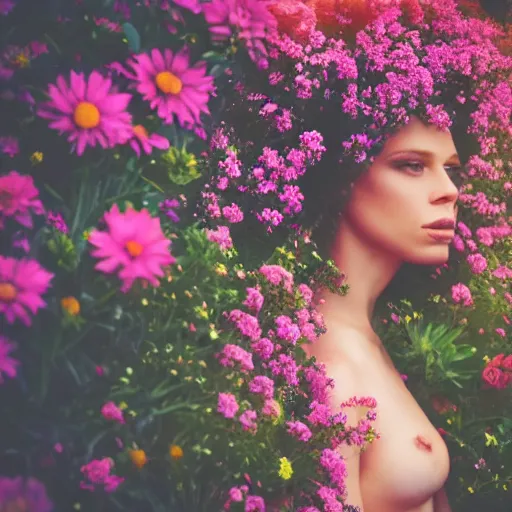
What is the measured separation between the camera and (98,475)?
1.18 meters

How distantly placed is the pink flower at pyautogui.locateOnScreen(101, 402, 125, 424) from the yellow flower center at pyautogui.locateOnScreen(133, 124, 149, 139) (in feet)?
1.46

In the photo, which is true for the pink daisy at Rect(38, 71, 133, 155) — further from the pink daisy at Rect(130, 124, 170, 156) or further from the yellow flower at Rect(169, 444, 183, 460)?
the yellow flower at Rect(169, 444, 183, 460)

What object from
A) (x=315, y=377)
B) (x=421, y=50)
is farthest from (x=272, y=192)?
(x=421, y=50)

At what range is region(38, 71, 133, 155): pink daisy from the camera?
1.18 meters

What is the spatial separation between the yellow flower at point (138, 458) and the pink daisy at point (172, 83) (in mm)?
557

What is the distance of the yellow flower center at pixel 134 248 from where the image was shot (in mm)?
1200

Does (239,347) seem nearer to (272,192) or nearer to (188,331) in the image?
(188,331)

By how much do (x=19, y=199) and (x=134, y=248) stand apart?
0.19 metres

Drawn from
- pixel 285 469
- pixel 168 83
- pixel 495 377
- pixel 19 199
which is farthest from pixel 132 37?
pixel 495 377

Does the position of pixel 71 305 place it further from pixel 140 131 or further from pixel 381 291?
pixel 381 291

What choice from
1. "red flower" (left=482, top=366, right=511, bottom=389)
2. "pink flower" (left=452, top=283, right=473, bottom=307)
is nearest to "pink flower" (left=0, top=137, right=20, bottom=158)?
"pink flower" (left=452, top=283, right=473, bottom=307)

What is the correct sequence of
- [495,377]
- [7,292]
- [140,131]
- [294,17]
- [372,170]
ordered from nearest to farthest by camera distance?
[7,292] → [140,131] → [294,17] → [372,170] → [495,377]

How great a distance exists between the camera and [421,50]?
63.5 inches

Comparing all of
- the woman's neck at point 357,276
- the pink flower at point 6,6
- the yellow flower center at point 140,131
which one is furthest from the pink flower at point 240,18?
the woman's neck at point 357,276
